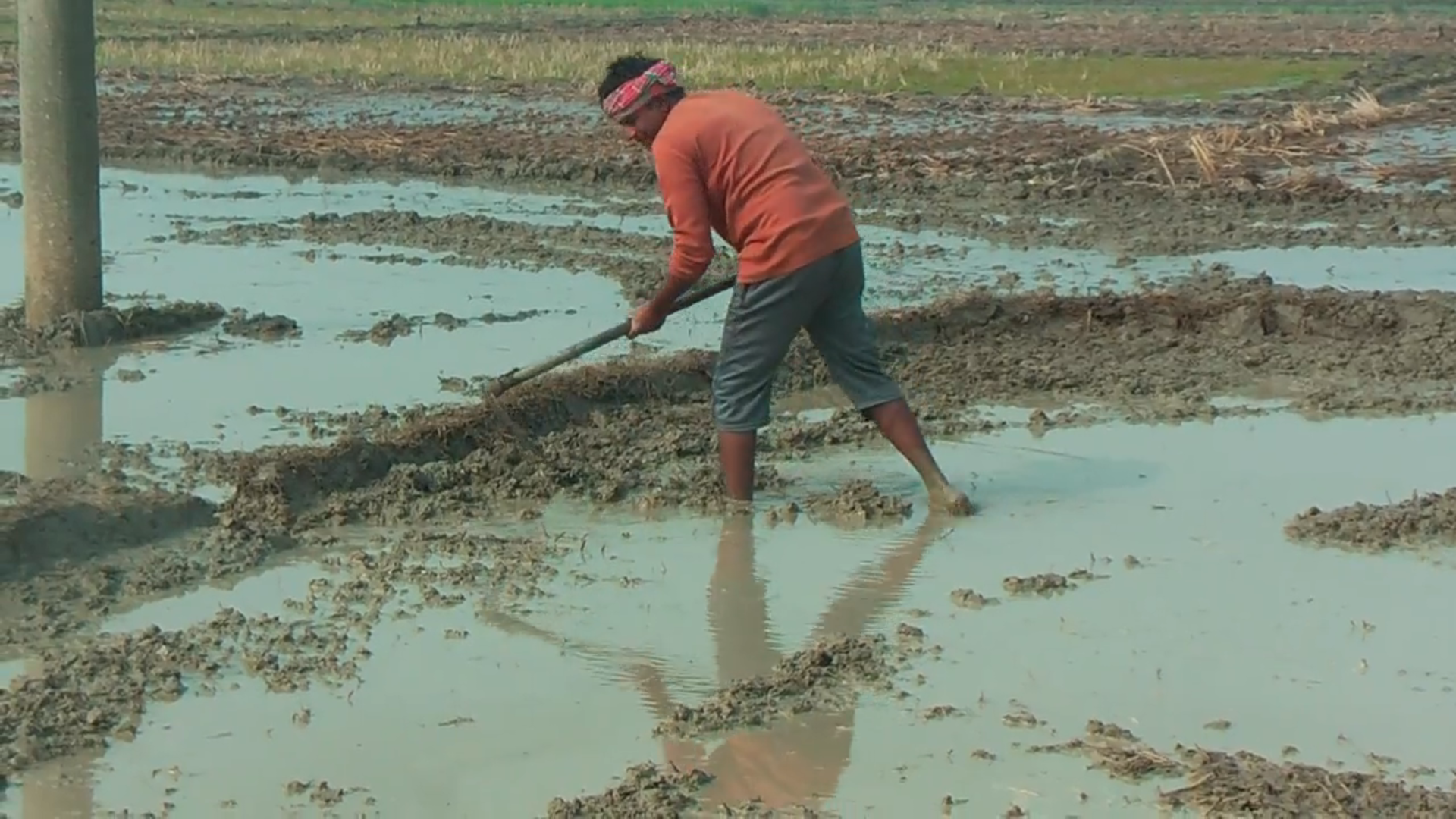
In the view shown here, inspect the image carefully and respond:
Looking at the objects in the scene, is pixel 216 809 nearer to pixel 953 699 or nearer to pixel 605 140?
pixel 953 699

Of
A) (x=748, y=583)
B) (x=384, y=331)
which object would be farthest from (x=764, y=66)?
(x=748, y=583)

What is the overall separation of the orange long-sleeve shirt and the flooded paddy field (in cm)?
84

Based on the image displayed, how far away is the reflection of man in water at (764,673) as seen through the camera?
3.90 meters

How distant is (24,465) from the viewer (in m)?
6.29

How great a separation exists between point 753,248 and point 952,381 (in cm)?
213

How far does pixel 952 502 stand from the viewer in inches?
233

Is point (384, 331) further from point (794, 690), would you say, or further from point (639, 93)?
point (794, 690)

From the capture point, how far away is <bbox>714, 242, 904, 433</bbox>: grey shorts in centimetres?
582

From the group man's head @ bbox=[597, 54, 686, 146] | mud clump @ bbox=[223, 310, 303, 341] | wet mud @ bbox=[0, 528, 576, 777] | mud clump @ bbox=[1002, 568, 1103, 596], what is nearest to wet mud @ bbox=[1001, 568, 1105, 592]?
mud clump @ bbox=[1002, 568, 1103, 596]

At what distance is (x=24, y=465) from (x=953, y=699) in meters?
3.52

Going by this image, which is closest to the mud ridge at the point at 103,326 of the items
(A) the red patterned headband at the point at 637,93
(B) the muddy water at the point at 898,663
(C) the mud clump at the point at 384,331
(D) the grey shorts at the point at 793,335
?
(C) the mud clump at the point at 384,331

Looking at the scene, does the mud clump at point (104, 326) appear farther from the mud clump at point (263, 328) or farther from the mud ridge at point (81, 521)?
the mud ridge at point (81, 521)

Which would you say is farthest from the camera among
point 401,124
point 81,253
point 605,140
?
point 401,124

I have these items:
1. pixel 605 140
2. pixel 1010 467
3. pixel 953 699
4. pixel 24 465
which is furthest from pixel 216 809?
pixel 605 140
